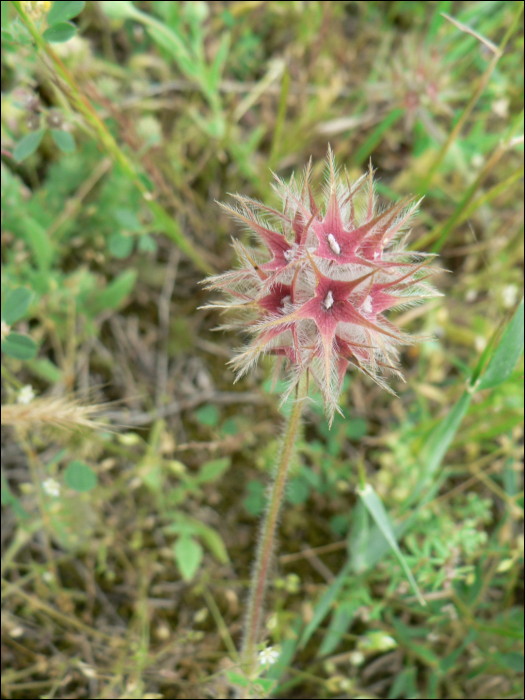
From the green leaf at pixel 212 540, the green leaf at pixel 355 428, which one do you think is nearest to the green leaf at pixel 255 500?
the green leaf at pixel 212 540

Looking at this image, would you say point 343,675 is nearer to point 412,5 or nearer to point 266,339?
point 266,339

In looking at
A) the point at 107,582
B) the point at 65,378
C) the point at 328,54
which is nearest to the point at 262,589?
the point at 107,582

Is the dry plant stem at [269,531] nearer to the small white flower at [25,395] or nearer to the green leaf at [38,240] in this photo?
the small white flower at [25,395]

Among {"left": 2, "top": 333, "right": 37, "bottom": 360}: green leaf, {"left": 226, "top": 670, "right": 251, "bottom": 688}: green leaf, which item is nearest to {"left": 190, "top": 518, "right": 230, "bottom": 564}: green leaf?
{"left": 226, "top": 670, "right": 251, "bottom": 688}: green leaf

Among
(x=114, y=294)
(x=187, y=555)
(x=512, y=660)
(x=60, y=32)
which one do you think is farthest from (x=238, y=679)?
(x=60, y=32)

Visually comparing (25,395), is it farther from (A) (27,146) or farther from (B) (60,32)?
(B) (60,32)
